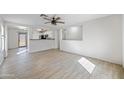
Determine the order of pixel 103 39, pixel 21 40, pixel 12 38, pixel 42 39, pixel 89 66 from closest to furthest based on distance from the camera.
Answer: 1. pixel 89 66
2. pixel 103 39
3. pixel 42 39
4. pixel 12 38
5. pixel 21 40

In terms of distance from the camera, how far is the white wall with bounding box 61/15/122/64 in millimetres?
4445

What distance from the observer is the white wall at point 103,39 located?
175 inches

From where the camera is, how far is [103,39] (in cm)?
516

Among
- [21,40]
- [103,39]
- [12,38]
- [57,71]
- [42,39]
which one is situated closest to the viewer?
[57,71]

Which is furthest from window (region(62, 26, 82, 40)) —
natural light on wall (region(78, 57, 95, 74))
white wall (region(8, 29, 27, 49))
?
white wall (region(8, 29, 27, 49))

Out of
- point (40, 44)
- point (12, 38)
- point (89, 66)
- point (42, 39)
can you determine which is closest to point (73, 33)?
point (42, 39)

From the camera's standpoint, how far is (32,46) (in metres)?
8.10

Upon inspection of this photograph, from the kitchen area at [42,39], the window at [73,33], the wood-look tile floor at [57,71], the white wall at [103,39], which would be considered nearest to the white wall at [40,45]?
the kitchen area at [42,39]

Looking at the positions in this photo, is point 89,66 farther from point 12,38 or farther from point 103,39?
point 12,38

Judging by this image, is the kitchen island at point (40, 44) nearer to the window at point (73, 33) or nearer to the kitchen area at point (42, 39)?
the kitchen area at point (42, 39)
